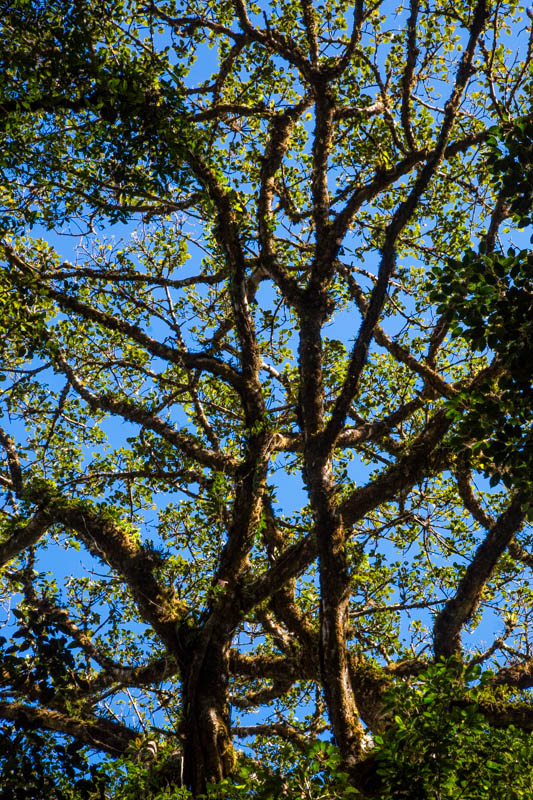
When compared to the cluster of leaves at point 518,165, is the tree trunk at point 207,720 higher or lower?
lower

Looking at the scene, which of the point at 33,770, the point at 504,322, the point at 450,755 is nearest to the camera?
the point at 450,755

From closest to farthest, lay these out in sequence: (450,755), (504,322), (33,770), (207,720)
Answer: (450,755) < (504,322) < (33,770) < (207,720)

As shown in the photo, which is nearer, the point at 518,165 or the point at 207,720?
the point at 518,165

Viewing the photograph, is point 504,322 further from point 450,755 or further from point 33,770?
point 33,770

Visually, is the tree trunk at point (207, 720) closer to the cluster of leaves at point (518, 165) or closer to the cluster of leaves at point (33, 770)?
the cluster of leaves at point (33, 770)

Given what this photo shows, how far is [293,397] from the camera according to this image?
33.9ft

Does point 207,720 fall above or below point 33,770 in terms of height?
above

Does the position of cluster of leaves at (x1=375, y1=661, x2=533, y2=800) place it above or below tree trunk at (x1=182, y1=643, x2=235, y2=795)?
below

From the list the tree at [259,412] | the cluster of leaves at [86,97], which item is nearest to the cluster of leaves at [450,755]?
the tree at [259,412]

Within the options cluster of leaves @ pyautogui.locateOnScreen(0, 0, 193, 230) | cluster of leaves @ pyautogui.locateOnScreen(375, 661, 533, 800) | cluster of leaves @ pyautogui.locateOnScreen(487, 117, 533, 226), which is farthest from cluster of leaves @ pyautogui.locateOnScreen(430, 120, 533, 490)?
cluster of leaves @ pyautogui.locateOnScreen(0, 0, 193, 230)

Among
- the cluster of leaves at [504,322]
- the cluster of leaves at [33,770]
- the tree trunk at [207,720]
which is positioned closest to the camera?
the cluster of leaves at [504,322]

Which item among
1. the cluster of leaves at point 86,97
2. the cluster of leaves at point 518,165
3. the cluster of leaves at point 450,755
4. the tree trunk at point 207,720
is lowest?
the cluster of leaves at point 450,755

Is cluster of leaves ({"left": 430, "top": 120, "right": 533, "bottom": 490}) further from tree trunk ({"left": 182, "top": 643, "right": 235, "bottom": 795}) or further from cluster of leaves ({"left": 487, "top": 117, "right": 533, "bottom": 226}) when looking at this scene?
tree trunk ({"left": 182, "top": 643, "right": 235, "bottom": 795})

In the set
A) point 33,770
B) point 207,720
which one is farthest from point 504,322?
point 207,720
